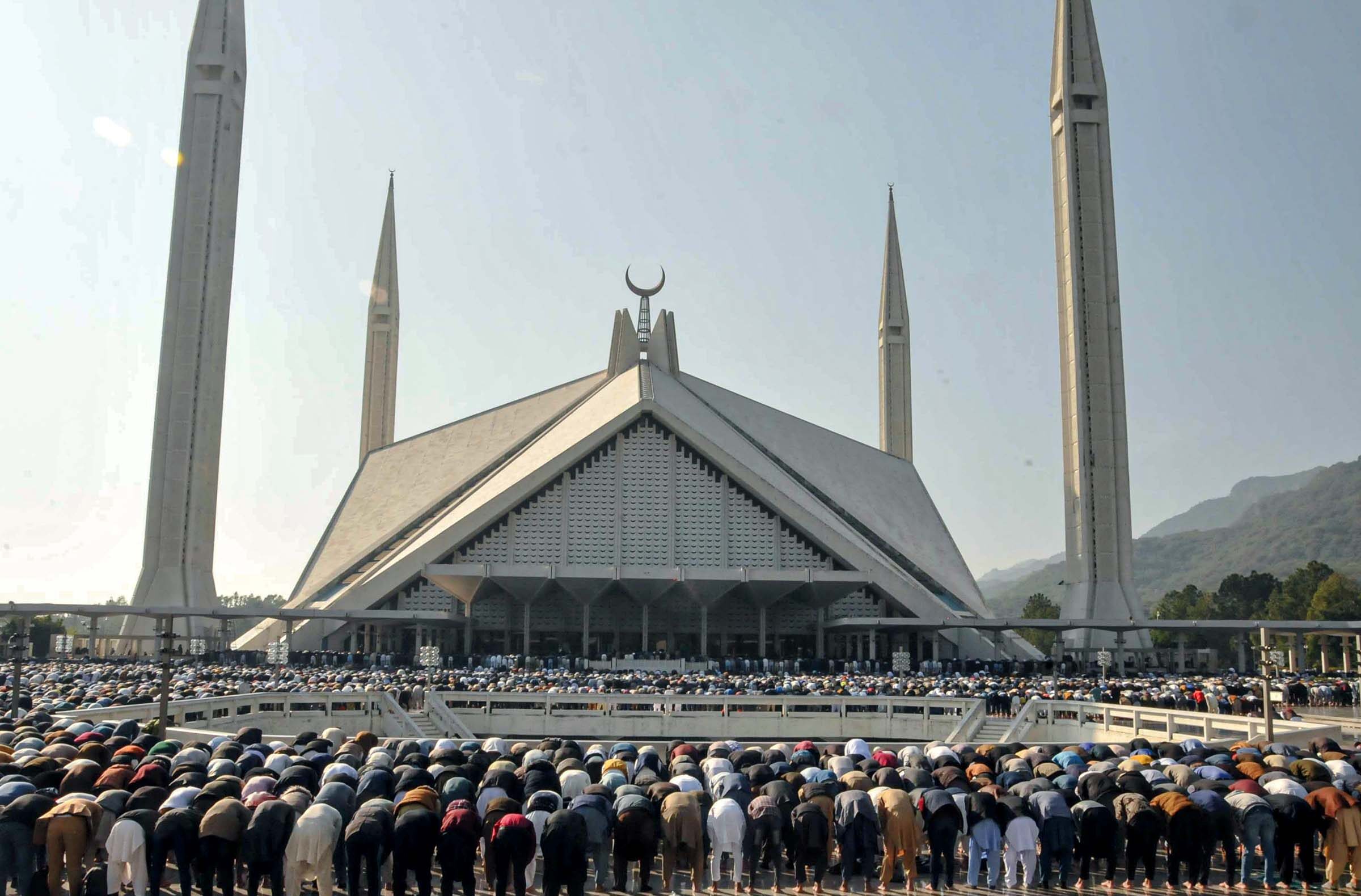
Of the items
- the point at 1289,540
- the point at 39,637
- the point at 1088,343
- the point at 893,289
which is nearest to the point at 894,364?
the point at 893,289

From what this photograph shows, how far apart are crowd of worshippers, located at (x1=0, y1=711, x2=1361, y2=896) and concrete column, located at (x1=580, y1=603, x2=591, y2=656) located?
25217 mm

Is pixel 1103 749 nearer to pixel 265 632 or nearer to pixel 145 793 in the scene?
pixel 145 793

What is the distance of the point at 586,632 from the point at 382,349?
31.0 meters

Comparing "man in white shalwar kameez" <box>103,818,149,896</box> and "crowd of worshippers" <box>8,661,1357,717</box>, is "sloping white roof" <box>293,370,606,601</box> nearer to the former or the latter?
"crowd of worshippers" <box>8,661,1357,717</box>

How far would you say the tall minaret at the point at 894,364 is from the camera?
215 feet

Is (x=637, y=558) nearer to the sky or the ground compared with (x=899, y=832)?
nearer to the sky

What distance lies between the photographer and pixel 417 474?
48.5m

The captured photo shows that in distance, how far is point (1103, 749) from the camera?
12609mm

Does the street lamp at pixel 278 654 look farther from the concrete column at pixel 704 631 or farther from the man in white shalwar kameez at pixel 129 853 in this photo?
the man in white shalwar kameez at pixel 129 853

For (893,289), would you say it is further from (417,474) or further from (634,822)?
(634,822)

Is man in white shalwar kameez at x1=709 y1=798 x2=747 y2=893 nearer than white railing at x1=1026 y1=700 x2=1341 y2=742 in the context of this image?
Yes

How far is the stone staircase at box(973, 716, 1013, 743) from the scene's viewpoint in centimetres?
2112

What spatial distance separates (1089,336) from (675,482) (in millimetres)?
15090

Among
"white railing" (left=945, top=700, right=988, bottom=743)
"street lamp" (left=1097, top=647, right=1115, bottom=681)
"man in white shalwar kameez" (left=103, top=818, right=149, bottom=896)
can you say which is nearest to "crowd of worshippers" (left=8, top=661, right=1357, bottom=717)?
"white railing" (left=945, top=700, right=988, bottom=743)
